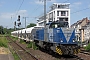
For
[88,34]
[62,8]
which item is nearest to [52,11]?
[62,8]

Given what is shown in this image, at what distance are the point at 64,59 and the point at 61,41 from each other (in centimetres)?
145

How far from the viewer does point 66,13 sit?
321 feet

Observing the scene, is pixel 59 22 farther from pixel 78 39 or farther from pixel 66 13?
pixel 66 13

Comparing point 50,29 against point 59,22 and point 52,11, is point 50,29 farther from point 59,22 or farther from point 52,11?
point 52,11

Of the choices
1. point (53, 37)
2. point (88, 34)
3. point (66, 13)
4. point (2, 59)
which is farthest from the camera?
point (66, 13)

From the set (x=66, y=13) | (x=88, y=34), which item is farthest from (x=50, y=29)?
(x=66, y=13)

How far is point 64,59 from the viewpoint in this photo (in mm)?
16594

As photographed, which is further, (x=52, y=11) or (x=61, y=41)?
(x=52, y=11)

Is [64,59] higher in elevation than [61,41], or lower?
lower

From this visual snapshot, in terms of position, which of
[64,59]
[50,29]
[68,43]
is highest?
[50,29]

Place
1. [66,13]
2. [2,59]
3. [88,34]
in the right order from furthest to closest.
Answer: [66,13] < [88,34] < [2,59]

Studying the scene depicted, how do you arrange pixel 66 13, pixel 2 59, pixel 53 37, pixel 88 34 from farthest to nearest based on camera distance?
pixel 66 13, pixel 88 34, pixel 53 37, pixel 2 59

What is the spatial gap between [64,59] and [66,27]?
286 cm

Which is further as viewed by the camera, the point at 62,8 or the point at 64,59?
the point at 62,8
